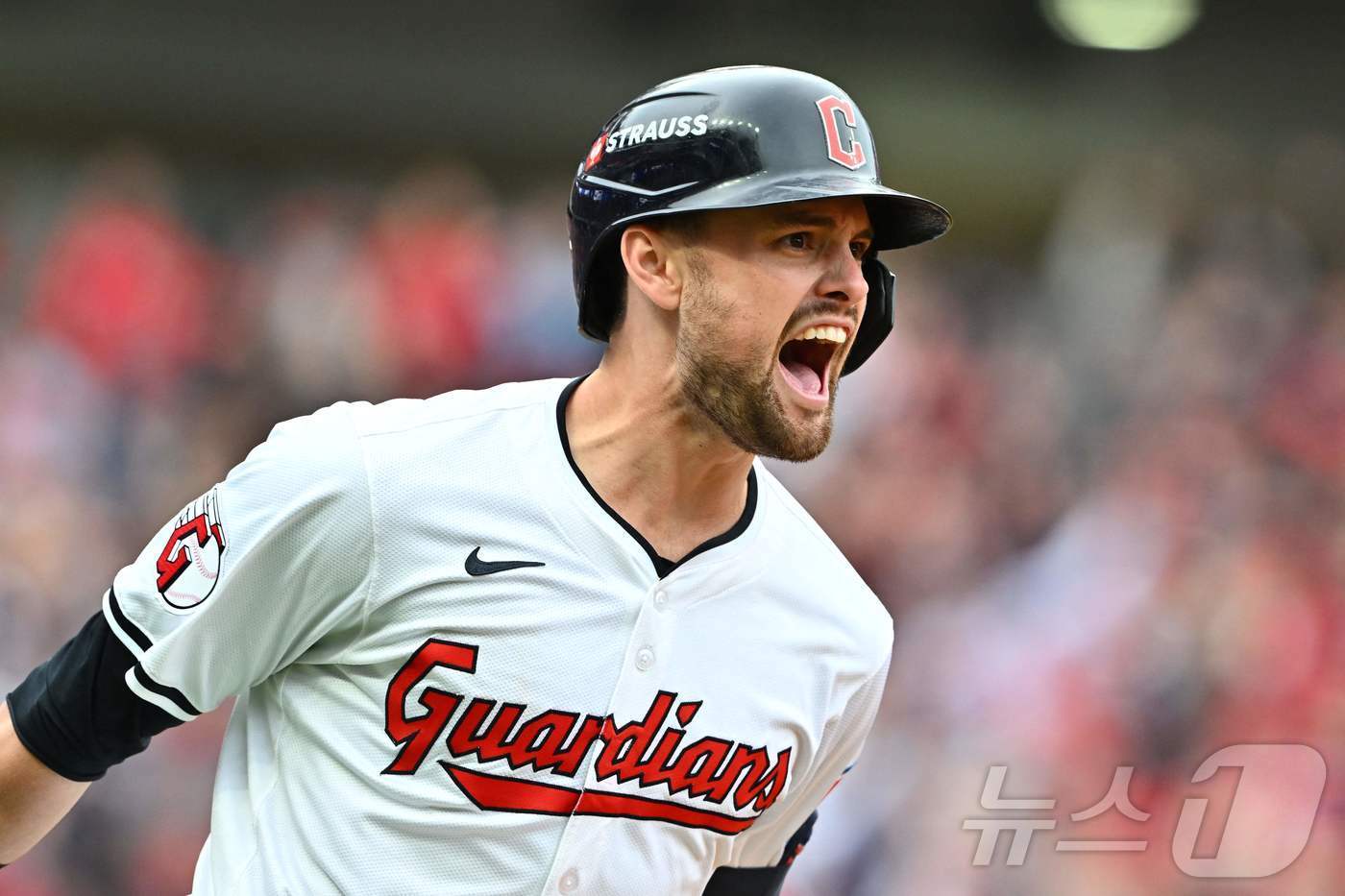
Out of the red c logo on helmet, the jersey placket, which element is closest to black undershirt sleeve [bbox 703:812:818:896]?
the jersey placket

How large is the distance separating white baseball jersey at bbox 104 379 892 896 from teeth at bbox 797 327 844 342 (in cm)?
Answer: 37

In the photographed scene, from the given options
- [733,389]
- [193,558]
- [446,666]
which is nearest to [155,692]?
[193,558]

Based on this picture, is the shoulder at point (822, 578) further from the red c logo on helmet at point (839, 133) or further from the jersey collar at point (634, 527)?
the red c logo on helmet at point (839, 133)

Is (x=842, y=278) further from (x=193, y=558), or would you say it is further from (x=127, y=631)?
(x=127, y=631)

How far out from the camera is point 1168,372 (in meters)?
6.59

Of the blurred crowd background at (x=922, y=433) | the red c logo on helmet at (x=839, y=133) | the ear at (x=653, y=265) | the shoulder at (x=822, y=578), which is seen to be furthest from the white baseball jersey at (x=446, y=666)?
the blurred crowd background at (x=922, y=433)

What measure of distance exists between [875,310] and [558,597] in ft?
2.30

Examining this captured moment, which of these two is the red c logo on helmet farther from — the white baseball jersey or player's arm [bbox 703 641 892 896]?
player's arm [bbox 703 641 892 896]

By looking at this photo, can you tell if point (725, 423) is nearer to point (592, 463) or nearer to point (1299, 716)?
point (592, 463)

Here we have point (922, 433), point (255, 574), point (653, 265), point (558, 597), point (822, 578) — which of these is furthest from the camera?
point (922, 433)

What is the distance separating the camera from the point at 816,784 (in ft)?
8.05

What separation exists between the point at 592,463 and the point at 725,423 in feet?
0.71

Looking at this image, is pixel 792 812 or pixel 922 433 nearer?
pixel 792 812

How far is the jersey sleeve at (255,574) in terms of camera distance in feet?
6.67
